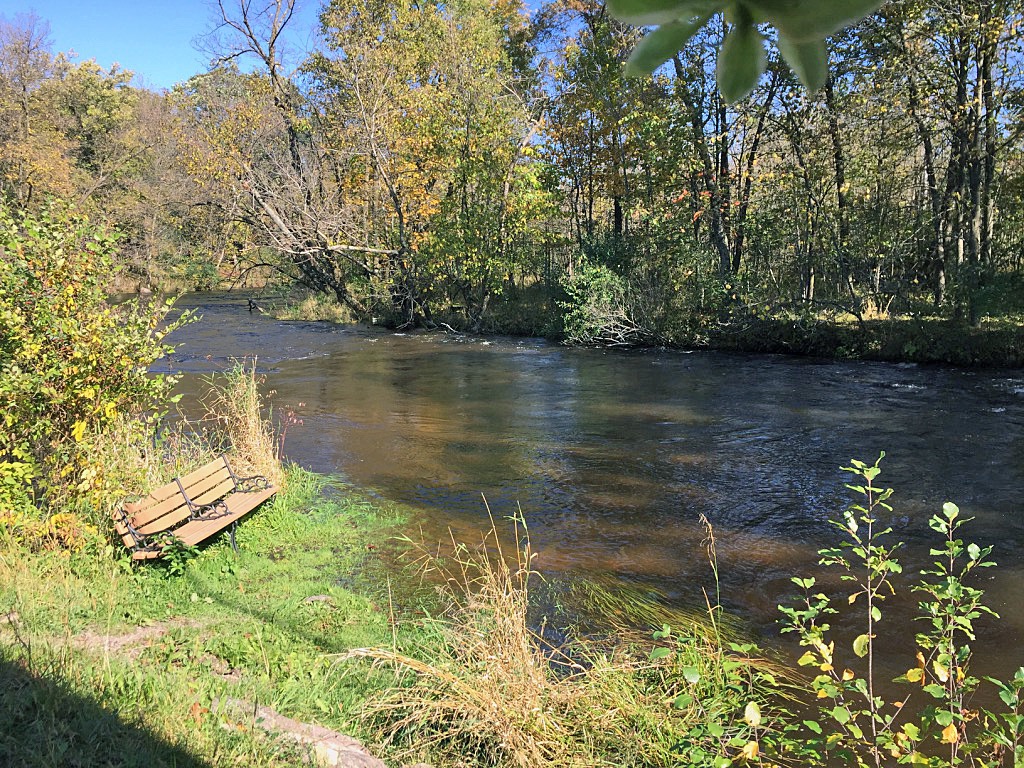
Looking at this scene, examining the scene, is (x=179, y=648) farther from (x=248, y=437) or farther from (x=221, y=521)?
(x=248, y=437)

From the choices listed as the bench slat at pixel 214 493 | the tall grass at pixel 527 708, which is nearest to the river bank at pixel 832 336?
the tall grass at pixel 527 708

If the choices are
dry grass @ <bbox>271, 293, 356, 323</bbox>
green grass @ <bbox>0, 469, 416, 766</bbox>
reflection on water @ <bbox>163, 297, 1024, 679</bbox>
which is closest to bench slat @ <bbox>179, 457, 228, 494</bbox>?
green grass @ <bbox>0, 469, 416, 766</bbox>

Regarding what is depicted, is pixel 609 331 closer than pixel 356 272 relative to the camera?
Yes

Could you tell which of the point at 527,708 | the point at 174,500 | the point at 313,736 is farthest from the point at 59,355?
the point at 527,708

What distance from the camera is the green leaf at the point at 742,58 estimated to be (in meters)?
0.67

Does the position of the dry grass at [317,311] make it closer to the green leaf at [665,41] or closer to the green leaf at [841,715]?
the green leaf at [841,715]

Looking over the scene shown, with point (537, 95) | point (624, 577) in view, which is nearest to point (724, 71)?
point (624, 577)

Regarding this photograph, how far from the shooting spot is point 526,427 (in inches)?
484

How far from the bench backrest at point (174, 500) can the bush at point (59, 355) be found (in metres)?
0.47

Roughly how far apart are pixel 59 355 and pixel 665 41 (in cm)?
673

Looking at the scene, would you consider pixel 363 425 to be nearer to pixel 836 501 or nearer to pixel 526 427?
pixel 526 427

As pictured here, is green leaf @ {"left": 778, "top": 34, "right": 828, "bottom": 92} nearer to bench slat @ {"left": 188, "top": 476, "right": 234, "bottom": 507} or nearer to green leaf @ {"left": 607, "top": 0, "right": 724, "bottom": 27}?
green leaf @ {"left": 607, "top": 0, "right": 724, "bottom": 27}

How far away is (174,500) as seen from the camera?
22.2ft

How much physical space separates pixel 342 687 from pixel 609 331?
16.8 meters
